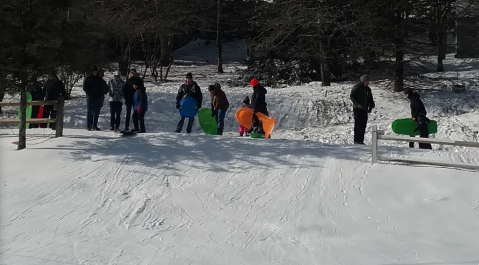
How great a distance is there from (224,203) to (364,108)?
556 centimetres

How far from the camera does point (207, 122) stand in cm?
1583

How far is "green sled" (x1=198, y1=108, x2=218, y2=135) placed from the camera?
1580 cm

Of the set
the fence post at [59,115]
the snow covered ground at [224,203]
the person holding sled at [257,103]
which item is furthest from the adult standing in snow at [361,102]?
the fence post at [59,115]

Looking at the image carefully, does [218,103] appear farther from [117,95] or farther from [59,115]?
[59,115]

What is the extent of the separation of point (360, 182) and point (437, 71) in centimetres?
2106

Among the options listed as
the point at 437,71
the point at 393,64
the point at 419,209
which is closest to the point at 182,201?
the point at 419,209

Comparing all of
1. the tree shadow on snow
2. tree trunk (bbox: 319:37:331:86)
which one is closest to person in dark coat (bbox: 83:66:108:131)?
the tree shadow on snow

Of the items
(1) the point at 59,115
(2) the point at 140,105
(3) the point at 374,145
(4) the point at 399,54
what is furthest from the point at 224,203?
(4) the point at 399,54

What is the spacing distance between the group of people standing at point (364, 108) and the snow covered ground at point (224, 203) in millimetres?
1902

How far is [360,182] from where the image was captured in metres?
10.7

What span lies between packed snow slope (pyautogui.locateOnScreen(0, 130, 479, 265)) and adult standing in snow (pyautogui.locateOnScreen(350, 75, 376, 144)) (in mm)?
1961

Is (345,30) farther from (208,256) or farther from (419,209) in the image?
(208,256)

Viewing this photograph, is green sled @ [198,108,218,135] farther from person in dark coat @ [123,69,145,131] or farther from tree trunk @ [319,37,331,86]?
tree trunk @ [319,37,331,86]

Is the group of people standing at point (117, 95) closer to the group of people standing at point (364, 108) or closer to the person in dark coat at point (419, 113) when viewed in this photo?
the group of people standing at point (364, 108)
